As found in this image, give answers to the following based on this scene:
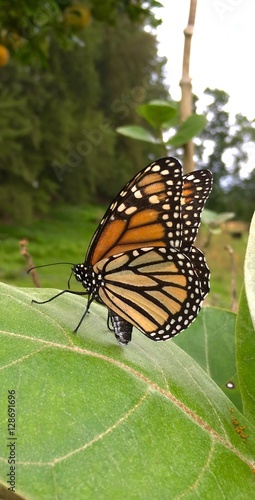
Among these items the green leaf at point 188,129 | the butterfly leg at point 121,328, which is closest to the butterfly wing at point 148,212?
the butterfly leg at point 121,328

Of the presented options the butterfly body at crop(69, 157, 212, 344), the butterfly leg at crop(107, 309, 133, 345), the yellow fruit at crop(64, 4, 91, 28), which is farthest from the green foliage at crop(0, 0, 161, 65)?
the butterfly leg at crop(107, 309, 133, 345)

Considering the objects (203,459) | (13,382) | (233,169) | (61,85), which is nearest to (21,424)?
(13,382)

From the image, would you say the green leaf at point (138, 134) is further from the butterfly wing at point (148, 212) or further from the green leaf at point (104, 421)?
the green leaf at point (104, 421)

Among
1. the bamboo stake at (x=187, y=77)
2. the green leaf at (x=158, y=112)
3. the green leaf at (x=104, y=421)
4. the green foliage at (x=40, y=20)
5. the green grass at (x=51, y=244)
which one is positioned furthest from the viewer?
the green grass at (x=51, y=244)

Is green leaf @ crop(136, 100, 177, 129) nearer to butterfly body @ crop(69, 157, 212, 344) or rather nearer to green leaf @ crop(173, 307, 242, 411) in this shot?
butterfly body @ crop(69, 157, 212, 344)

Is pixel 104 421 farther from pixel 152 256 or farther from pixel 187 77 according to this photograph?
pixel 187 77

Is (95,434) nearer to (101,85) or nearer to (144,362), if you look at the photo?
(144,362)

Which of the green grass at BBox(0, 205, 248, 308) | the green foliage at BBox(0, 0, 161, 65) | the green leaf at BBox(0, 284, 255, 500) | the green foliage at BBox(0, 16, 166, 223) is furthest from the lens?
the green foliage at BBox(0, 16, 166, 223)
